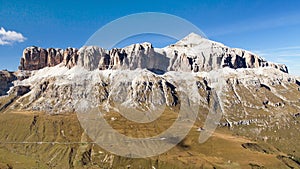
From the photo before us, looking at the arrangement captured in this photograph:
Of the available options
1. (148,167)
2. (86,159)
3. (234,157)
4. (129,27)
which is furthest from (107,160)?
(129,27)

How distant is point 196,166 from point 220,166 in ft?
45.3

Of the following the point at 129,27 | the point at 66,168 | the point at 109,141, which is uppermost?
the point at 129,27

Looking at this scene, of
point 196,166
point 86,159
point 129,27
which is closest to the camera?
point 129,27

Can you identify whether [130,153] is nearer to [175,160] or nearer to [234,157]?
[175,160]

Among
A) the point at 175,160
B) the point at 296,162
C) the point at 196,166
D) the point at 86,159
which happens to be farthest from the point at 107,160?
the point at 296,162

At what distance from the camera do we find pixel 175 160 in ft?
587

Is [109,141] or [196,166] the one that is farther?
[109,141]

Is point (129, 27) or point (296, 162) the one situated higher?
point (129, 27)

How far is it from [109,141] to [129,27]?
179 meters

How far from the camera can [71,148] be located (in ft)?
645

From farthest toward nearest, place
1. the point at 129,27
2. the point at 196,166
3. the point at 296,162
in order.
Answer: the point at 296,162, the point at 196,166, the point at 129,27

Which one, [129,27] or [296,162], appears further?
[296,162]

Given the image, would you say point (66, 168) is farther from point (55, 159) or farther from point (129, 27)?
point (129, 27)

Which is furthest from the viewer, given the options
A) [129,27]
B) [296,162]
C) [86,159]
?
[296,162]
